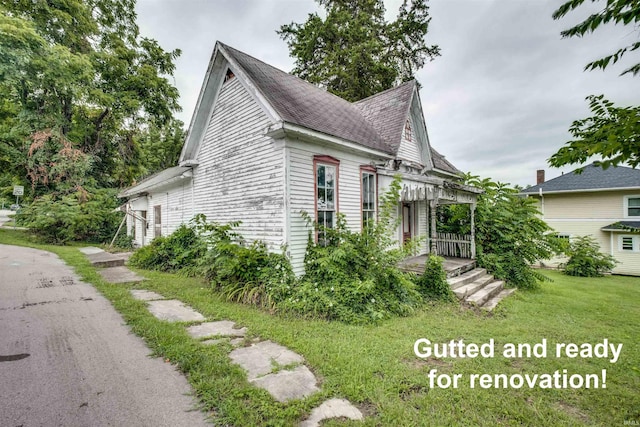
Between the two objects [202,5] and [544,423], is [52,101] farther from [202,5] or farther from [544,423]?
[544,423]

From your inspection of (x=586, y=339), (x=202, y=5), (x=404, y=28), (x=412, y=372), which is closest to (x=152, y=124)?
(x=202, y=5)

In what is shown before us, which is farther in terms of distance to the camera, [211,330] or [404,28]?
[404,28]

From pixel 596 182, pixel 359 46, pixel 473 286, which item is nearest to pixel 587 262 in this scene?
pixel 596 182

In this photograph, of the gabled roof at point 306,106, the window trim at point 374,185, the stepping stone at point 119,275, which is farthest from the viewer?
the window trim at point 374,185

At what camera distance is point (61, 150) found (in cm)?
1551

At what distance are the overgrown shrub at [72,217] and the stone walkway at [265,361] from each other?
13590mm

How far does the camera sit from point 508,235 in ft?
→ 29.5

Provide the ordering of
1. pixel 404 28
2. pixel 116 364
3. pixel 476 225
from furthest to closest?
1. pixel 404 28
2. pixel 476 225
3. pixel 116 364

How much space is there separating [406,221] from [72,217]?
17710 mm

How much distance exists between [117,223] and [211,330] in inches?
674

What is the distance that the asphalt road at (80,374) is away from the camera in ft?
7.61

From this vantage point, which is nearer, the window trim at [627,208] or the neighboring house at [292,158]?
the neighboring house at [292,158]

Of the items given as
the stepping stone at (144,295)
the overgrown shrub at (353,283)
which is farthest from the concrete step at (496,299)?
the stepping stone at (144,295)

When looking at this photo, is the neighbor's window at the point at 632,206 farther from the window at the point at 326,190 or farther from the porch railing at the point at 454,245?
the window at the point at 326,190
